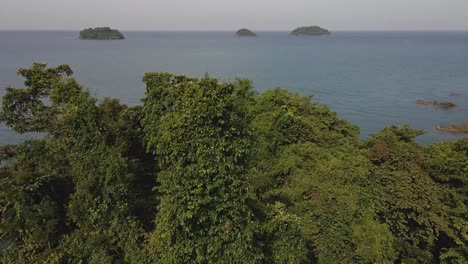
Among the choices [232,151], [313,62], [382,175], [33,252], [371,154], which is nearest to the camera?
[232,151]

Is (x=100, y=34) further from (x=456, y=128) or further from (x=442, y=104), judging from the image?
(x=456, y=128)

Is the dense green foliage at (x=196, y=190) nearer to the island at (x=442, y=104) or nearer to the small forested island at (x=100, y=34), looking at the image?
the island at (x=442, y=104)

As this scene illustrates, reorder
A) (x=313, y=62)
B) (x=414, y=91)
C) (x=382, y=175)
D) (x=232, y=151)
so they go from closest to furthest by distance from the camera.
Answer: (x=232, y=151) < (x=382, y=175) < (x=414, y=91) < (x=313, y=62)

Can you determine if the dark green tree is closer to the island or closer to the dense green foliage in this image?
the dense green foliage

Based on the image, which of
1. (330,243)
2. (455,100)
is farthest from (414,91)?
(330,243)

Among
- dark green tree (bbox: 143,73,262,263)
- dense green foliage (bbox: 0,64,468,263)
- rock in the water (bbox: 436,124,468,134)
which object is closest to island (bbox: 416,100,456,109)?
rock in the water (bbox: 436,124,468,134)

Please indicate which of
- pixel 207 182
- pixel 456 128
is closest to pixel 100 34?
pixel 456 128

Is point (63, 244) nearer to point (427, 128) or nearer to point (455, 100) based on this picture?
point (427, 128)

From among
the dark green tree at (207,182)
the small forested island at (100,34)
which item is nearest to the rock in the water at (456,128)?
the dark green tree at (207,182)
